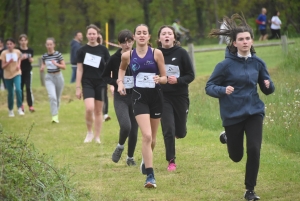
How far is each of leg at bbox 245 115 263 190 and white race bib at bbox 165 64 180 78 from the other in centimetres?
239

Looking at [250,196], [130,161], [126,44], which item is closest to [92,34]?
[126,44]

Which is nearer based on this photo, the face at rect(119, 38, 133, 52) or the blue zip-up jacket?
the blue zip-up jacket

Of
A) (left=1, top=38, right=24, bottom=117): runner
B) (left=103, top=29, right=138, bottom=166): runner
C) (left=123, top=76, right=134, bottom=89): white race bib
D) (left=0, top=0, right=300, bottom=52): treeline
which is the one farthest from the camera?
(left=0, top=0, right=300, bottom=52): treeline

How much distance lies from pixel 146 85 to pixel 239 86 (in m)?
1.42

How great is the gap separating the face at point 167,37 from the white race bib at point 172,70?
0.29 meters

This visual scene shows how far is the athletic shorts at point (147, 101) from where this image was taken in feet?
32.0

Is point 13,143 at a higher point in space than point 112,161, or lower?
higher

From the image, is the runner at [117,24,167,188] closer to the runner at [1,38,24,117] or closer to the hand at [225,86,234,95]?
the hand at [225,86,234,95]

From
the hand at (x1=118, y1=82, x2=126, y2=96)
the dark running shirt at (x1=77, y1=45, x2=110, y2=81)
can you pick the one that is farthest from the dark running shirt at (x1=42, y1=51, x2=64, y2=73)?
the hand at (x1=118, y1=82, x2=126, y2=96)

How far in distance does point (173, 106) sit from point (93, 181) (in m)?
1.60

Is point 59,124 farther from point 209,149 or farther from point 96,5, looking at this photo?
point 96,5

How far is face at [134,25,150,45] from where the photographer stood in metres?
9.74

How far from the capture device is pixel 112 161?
40.2ft

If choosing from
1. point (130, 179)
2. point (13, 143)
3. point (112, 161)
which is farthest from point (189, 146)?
point (13, 143)
